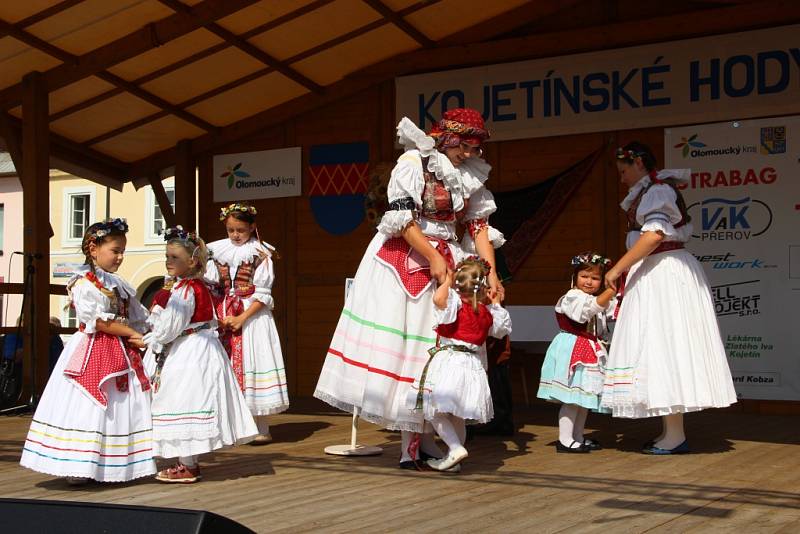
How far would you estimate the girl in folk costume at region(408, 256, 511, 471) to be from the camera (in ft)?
15.9

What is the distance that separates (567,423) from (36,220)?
5506 millimetres

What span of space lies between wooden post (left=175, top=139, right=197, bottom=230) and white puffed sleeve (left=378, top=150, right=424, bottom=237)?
20.6 feet

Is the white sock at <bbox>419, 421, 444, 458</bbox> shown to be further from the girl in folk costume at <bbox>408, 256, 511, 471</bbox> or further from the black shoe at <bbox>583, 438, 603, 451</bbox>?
the black shoe at <bbox>583, 438, 603, 451</bbox>

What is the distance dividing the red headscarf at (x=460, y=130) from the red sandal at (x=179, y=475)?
2.05 meters

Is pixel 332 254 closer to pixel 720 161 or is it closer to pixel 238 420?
pixel 720 161

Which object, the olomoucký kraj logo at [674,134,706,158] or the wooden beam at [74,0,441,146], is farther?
the wooden beam at [74,0,441,146]

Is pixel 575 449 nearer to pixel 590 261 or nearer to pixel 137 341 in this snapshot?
pixel 590 261

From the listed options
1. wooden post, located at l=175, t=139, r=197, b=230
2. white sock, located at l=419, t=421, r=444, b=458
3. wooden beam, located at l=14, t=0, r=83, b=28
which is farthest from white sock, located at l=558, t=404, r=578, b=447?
wooden post, located at l=175, t=139, r=197, b=230

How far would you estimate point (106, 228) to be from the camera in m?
5.08

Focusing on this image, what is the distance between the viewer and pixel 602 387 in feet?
19.0

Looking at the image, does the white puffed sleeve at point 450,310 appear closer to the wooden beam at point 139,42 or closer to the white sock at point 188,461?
the white sock at point 188,461

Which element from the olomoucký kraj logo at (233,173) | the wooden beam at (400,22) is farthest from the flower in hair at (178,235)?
the olomoucký kraj logo at (233,173)

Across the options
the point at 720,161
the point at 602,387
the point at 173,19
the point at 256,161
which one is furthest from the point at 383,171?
the point at 256,161

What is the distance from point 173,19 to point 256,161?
292 cm
